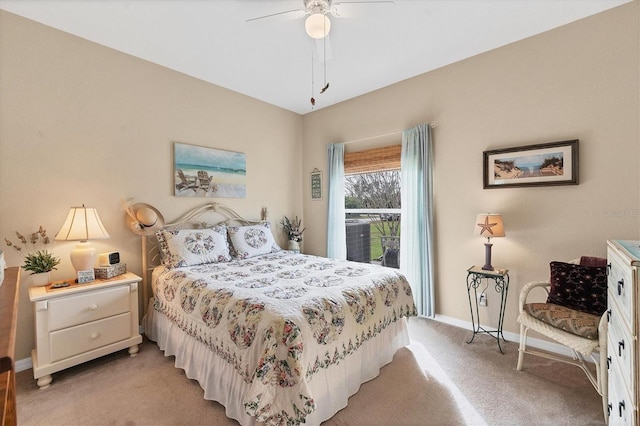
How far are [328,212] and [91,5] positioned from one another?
335 centimetres

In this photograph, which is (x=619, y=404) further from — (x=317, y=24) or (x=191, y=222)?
(x=191, y=222)

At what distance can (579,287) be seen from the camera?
2.18 meters

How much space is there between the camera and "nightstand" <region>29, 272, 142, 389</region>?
6.96ft

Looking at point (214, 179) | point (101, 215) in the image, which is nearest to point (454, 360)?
point (214, 179)

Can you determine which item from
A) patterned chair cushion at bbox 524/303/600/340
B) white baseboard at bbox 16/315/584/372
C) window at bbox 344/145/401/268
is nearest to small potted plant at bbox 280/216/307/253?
window at bbox 344/145/401/268

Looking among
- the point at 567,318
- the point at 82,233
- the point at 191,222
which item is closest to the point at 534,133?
the point at 567,318

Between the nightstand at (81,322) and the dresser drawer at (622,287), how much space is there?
3.35 meters

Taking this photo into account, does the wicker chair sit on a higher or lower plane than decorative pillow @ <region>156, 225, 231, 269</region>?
lower

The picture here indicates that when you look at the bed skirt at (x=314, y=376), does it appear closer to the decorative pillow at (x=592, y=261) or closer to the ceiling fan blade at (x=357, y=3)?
the decorative pillow at (x=592, y=261)

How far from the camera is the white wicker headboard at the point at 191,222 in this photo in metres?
2.98

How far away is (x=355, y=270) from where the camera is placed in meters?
2.67

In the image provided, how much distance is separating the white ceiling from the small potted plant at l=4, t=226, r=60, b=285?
190cm

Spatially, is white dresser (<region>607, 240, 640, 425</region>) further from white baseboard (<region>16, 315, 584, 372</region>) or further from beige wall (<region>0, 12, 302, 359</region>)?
beige wall (<region>0, 12, 302, 359</region>)

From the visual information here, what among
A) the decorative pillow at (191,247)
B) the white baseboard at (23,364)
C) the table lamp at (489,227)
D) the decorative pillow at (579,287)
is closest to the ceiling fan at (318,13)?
the table lamp at (489,227)
